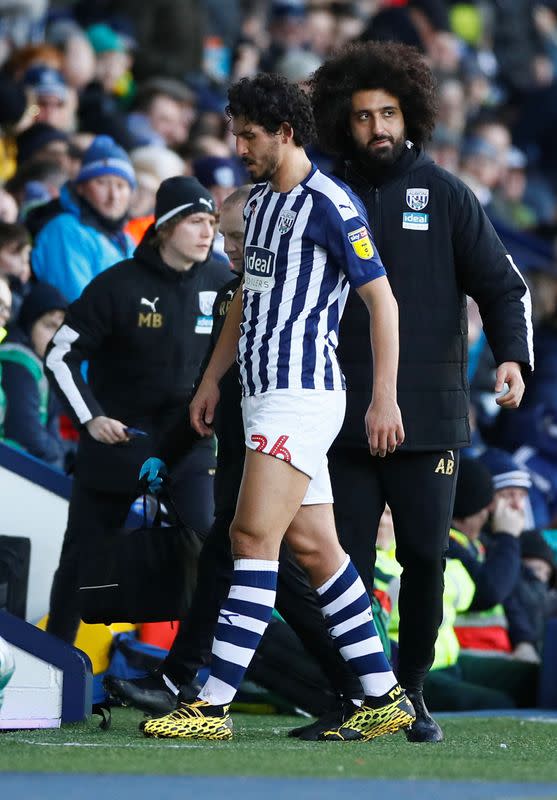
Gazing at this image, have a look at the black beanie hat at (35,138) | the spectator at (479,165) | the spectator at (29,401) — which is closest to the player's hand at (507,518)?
the spectator at (29,401)

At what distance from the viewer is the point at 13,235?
27.7ft

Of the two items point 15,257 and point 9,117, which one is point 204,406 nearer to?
point 15,257

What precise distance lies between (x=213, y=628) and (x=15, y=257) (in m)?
3.13

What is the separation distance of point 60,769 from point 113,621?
1.63 m

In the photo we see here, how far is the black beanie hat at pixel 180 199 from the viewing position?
700 centimetres

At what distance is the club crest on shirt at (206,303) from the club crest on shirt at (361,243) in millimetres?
1751

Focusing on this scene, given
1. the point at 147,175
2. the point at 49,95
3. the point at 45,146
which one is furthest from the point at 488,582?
the point at 49,95

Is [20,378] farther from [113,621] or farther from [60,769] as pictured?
[60,769]

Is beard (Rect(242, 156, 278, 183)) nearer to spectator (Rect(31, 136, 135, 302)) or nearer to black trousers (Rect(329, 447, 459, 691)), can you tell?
black trousers (Rect(329, 447, 459, 691))

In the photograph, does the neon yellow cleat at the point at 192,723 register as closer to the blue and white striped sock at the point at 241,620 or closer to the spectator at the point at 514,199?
the blue and white striped sock at the point at 241,620

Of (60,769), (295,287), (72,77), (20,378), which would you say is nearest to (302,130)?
(295,287)

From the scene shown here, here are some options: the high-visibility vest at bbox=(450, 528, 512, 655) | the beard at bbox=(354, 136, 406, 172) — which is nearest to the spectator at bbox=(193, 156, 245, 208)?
the high-visibility vest at bbox=(450, 528, 512, 655)

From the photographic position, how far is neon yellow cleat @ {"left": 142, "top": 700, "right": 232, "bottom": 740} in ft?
17.7

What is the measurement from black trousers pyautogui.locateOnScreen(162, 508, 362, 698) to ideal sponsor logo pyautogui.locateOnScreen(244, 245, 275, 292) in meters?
0.83
